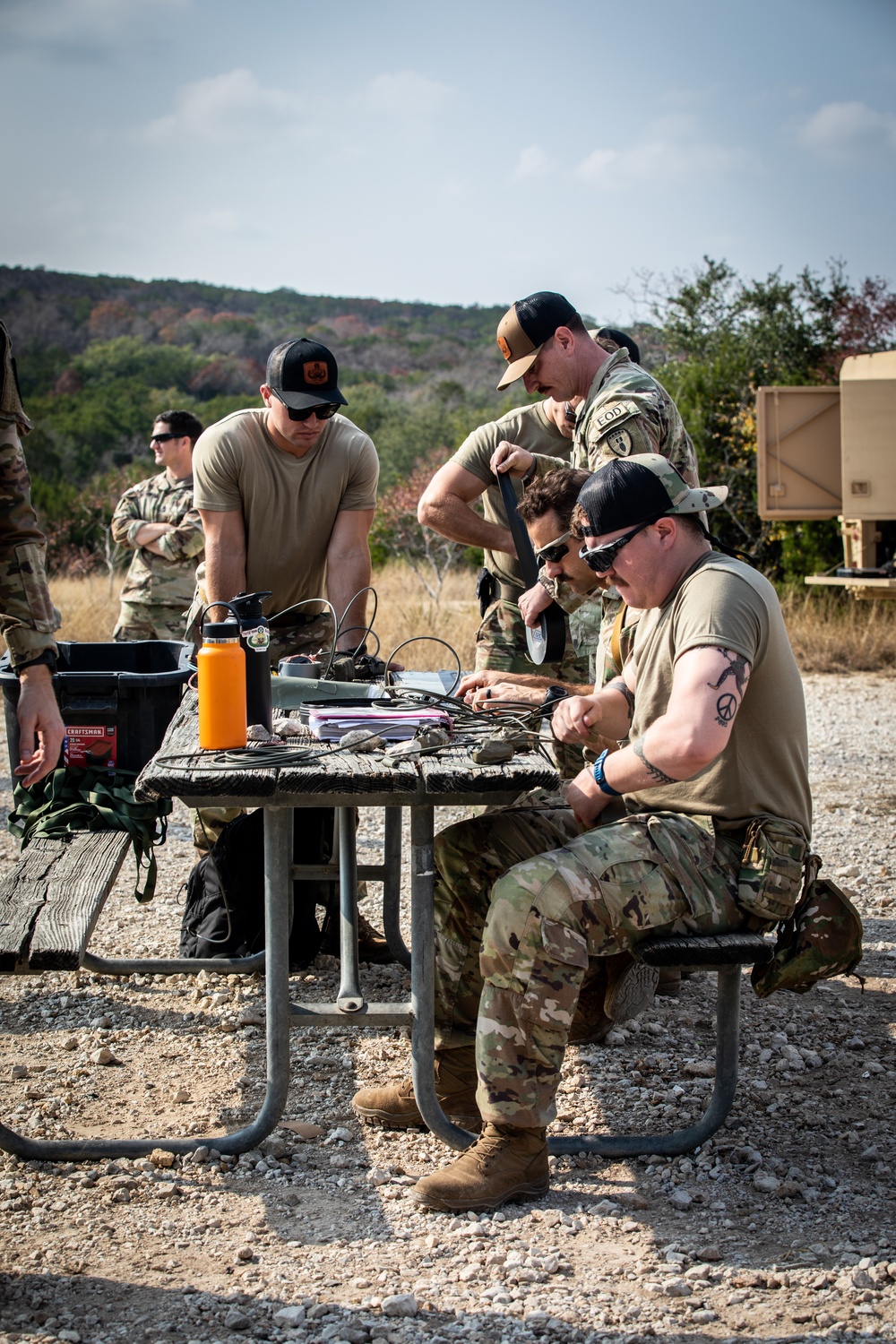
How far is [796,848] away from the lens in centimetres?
278

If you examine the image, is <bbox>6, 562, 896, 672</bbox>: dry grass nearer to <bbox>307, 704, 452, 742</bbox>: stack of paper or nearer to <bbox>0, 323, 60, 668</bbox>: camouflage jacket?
<bbox>307, 704, 452, 742</bbox>: stack of paper

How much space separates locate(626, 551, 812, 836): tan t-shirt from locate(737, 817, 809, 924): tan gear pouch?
A: 51 mm

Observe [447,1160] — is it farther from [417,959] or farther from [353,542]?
[353,542]

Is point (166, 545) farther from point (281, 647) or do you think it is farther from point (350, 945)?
point (350, 945)

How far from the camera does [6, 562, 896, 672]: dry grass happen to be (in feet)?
35.0

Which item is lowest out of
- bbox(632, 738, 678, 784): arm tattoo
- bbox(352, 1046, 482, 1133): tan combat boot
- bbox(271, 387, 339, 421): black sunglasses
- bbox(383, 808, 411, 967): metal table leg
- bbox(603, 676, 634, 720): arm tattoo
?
bbox(352, 1046, 482, 1133): tan combat boot

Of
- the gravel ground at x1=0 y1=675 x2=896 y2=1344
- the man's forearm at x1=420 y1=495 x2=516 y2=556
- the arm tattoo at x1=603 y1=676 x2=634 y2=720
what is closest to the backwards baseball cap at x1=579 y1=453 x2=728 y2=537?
the arm tattoo at x1=603 y1=676 x2=634 y2=720

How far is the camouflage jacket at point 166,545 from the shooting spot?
766 cm

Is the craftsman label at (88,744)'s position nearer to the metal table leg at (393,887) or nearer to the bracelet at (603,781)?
the metal table leg at (393,887)

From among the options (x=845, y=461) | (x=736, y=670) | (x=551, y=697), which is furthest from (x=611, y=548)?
(x=845, y=461)

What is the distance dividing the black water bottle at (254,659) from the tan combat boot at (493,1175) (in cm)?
104

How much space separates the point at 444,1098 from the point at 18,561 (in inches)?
64.4

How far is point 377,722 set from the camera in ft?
10.00

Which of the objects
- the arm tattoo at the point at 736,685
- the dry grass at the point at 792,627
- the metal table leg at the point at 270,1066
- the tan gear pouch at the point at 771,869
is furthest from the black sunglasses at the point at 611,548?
the dry grass at the point at 792,627
